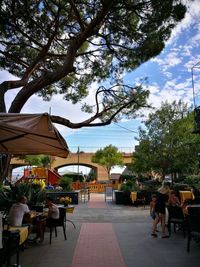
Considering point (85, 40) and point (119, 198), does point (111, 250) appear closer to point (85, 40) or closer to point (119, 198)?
Result: point (85, 40)

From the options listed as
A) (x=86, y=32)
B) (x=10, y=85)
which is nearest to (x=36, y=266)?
(x=10, y=85)

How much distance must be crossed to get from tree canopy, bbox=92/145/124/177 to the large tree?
123ft

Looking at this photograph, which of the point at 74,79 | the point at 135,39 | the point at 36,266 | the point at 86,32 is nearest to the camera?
the point at 36,266

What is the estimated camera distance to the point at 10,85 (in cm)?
1098

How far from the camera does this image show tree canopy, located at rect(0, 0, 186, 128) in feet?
35.6

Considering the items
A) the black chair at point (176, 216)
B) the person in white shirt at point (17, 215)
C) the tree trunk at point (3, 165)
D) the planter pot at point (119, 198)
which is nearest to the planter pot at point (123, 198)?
the planter pot at point (119, 198)

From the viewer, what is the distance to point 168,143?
22.4 m

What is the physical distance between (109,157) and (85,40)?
4145cm

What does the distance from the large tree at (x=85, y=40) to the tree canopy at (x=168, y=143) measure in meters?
8.09

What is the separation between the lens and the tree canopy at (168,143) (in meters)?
21.8

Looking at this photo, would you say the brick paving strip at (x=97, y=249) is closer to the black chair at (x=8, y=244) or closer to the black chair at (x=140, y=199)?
the black chair at (x=8, y=244)

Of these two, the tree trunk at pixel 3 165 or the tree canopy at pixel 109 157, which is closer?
the tree trunk at pixel 3 165

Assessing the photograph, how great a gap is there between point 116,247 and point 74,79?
A: 367 inches

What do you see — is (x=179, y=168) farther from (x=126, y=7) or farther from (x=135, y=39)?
(x=126, y=7)
